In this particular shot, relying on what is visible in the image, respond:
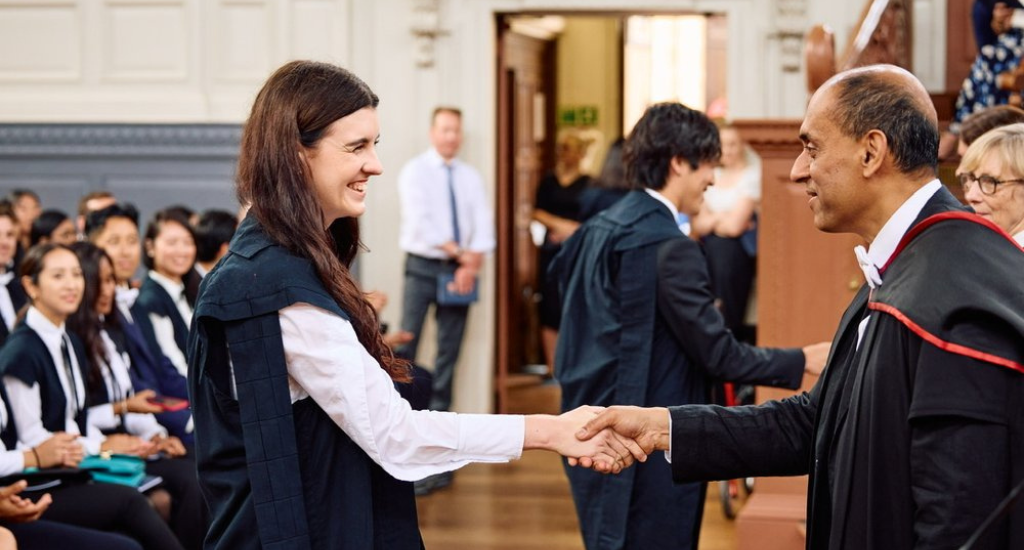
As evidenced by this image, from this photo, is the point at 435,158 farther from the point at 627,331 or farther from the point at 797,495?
the point at 627,331

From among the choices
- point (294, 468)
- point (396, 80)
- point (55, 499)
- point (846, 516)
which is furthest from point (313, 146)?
point (396, 80)

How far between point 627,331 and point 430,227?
4368mm

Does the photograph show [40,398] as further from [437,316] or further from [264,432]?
[437,316]

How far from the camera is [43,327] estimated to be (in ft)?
15.4

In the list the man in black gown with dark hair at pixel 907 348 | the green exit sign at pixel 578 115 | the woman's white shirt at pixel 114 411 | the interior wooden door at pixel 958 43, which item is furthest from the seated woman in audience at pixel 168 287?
the green exit sign at pixel 578 115

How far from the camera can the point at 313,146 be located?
8.13 feet

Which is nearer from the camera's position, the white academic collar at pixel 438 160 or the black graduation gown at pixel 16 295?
the black graduation gown at pixel 16 295

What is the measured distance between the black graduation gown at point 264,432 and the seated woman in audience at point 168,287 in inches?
132

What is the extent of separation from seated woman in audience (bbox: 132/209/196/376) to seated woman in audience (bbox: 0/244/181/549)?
2.50 feet

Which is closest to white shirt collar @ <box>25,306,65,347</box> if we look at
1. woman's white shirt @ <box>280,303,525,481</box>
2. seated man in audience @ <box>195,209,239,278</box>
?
seated man in audience @ <box>195,209,239,278</box>

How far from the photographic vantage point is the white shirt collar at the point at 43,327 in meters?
4.66

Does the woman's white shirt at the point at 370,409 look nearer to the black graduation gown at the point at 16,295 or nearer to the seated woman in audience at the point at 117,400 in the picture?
the seated woman in audience at the point at 117,400

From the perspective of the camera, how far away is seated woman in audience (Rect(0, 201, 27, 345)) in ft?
19.3

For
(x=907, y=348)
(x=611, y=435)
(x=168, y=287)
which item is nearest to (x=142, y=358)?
(x=168, y=287)
